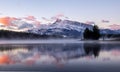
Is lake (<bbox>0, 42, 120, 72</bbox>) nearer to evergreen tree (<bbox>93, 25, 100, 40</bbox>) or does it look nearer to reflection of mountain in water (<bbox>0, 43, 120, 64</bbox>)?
reflection of mountain in water (<bbox>0, 43, 120, 64</bbox>)

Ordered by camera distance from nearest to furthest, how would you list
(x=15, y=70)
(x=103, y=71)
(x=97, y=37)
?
(x=103, y=71) < (x=15, y=70) < (x=97, y=37)

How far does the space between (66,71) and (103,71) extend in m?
2.50

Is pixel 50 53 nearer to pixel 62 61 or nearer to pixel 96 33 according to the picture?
pixel 62 61

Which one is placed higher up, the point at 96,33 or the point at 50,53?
the point at 96,33

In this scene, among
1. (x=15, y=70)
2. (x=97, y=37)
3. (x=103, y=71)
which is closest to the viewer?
(x=103, y=71)

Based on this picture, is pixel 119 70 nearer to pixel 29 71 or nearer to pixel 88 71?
pixel 88 71

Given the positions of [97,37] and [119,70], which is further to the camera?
[97,37]

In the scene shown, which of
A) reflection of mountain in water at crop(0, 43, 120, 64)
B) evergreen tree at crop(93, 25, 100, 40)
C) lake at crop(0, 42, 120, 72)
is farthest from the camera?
Answer: evergreen tree at crop(93, 25, 100, 40)

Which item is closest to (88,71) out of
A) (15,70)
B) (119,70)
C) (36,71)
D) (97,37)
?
(119,70)

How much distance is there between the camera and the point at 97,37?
161000 millimetres

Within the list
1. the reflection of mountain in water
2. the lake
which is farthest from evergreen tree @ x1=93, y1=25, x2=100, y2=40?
the lake

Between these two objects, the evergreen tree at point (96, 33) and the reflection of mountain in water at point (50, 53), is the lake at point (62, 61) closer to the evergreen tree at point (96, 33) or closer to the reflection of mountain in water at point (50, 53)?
the reflection of mountain in water at point (50, 53)

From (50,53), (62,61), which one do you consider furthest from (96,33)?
(62,61)

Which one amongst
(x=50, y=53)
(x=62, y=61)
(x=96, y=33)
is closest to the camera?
(x=62, y=61)
